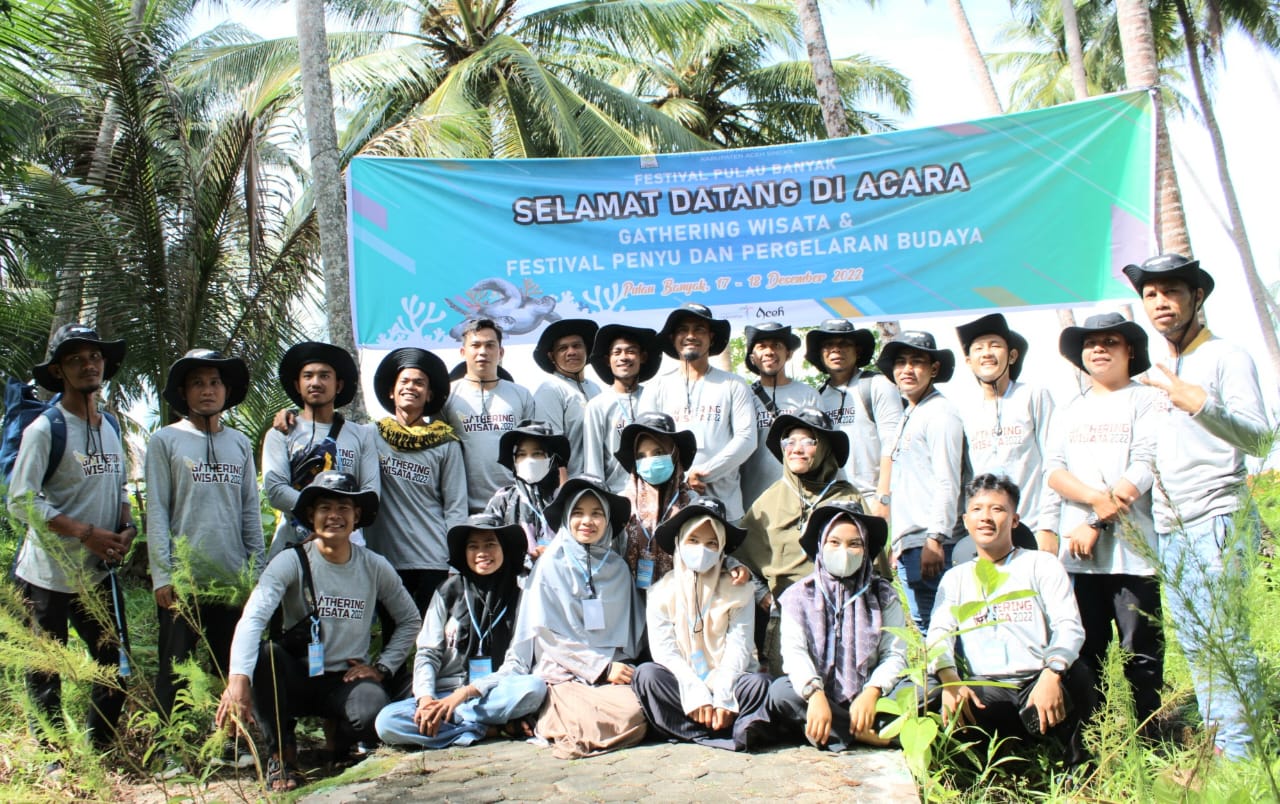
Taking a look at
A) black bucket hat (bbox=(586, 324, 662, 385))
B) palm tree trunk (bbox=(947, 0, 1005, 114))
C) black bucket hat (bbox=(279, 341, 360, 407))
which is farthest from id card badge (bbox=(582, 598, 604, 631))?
palm tree trunk (bbox=(947, 0, 1005, 114))

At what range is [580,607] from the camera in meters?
5.36

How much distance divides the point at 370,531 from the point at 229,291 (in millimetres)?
5438

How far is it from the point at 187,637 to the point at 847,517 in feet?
10.2

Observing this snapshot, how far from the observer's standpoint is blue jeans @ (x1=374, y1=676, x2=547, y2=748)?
498 centimetres

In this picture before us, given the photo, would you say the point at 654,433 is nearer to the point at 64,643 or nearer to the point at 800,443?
the point at 800,443

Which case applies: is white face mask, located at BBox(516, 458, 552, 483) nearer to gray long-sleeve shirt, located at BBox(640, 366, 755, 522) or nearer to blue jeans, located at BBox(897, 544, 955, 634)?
gray long-sleeve shirt, located at BBox(640, 366, 755, 522)

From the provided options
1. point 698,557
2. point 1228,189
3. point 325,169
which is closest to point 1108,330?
point 698,557

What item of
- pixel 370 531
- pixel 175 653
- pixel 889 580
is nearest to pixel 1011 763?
pixel 889 580

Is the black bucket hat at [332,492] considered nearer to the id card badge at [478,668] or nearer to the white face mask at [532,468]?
the white face mask at [532,468]

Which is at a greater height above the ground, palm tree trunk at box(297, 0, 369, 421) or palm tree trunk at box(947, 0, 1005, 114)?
palm tree trunk at box(947, 0, 1005, 114)

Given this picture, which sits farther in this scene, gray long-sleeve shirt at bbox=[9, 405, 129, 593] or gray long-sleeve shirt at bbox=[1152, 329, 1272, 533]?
gray long-sleeve shirt at bbox=[9, 405, 129, 593]

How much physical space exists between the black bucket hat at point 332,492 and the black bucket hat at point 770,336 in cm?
225

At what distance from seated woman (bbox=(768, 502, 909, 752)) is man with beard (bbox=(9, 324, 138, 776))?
115 inches

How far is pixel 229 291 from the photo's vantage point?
10297 millimetres
